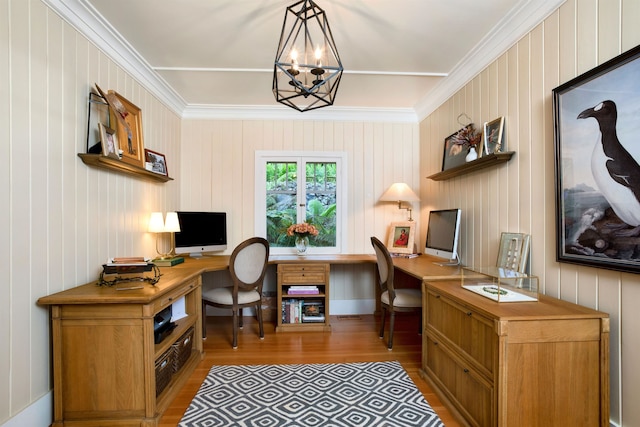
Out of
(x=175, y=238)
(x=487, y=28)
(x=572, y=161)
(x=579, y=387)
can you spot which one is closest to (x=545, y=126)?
(x=572, y=161)

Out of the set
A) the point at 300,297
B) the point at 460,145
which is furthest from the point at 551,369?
the point at 300,297

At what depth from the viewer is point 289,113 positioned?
3.77 metres

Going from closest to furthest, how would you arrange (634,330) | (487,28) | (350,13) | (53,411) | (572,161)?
(634,330) → (572,161) → (53,411) → (350,13) → (487,28)

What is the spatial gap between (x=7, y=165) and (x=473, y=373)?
8.74ft

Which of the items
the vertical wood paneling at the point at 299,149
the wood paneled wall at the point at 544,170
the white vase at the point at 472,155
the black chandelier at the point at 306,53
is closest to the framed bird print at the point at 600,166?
the wood paneled wall at the point at 544,170

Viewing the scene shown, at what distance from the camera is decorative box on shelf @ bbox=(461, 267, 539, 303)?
1717 mm

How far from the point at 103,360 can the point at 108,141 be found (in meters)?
1.43

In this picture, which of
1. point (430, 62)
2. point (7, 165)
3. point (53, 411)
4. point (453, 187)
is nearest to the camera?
point (7, 165)

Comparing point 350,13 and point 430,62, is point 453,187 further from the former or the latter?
point 350,13

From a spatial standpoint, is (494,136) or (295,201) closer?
(494,136)

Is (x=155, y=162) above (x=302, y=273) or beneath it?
above

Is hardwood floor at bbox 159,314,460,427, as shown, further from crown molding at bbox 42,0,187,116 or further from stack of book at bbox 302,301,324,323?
crown molding at bbox 42,0,187,116

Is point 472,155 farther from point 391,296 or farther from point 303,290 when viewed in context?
point 303,290

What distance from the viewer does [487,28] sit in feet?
7.20
